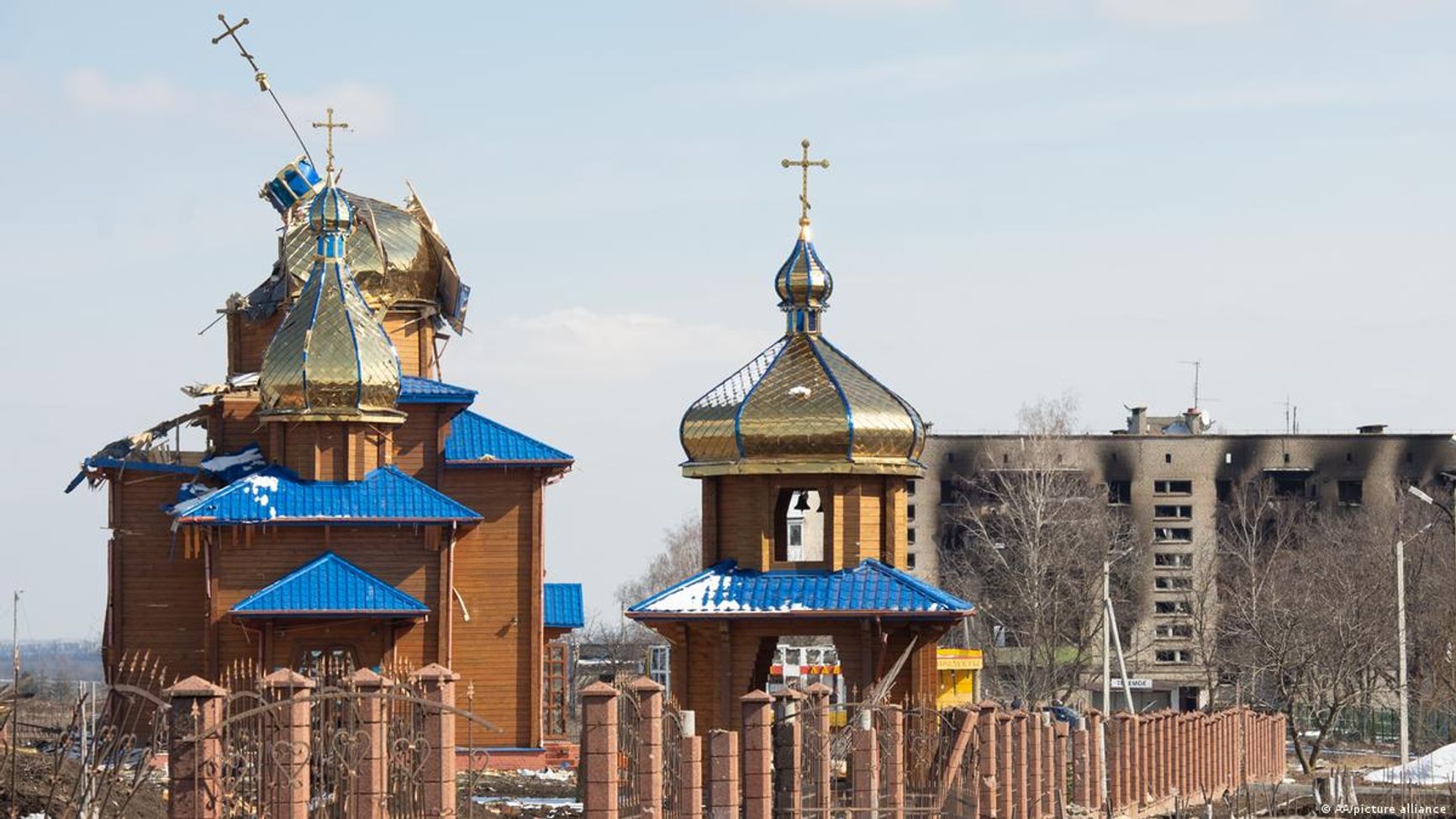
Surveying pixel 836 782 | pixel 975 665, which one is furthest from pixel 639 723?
pixel 975 665

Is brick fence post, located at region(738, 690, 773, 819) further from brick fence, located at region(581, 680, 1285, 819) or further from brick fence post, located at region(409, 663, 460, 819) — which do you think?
brick fence post, located at region(409, 663, 460, 819)

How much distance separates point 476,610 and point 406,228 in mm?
6026

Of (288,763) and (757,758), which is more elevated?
(288,763)

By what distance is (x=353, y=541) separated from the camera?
2853 centimetres

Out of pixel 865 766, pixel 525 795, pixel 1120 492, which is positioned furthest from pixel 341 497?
pixel 1120 492

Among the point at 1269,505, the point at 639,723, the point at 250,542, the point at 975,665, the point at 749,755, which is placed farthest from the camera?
the point at 1269,505

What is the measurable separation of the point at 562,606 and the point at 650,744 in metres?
19.9

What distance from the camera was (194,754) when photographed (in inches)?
432

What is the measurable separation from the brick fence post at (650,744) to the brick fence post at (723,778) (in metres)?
0.71

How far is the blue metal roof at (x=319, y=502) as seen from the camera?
91.7 feet

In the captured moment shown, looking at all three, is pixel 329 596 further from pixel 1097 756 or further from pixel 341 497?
pixel 1097 756

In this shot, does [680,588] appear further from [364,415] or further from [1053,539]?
[1053,539]

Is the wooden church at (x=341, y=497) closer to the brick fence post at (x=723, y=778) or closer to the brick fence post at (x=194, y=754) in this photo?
the brick fence post at (x=723, y=778)

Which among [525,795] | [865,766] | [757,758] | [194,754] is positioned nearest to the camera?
[194,754]
